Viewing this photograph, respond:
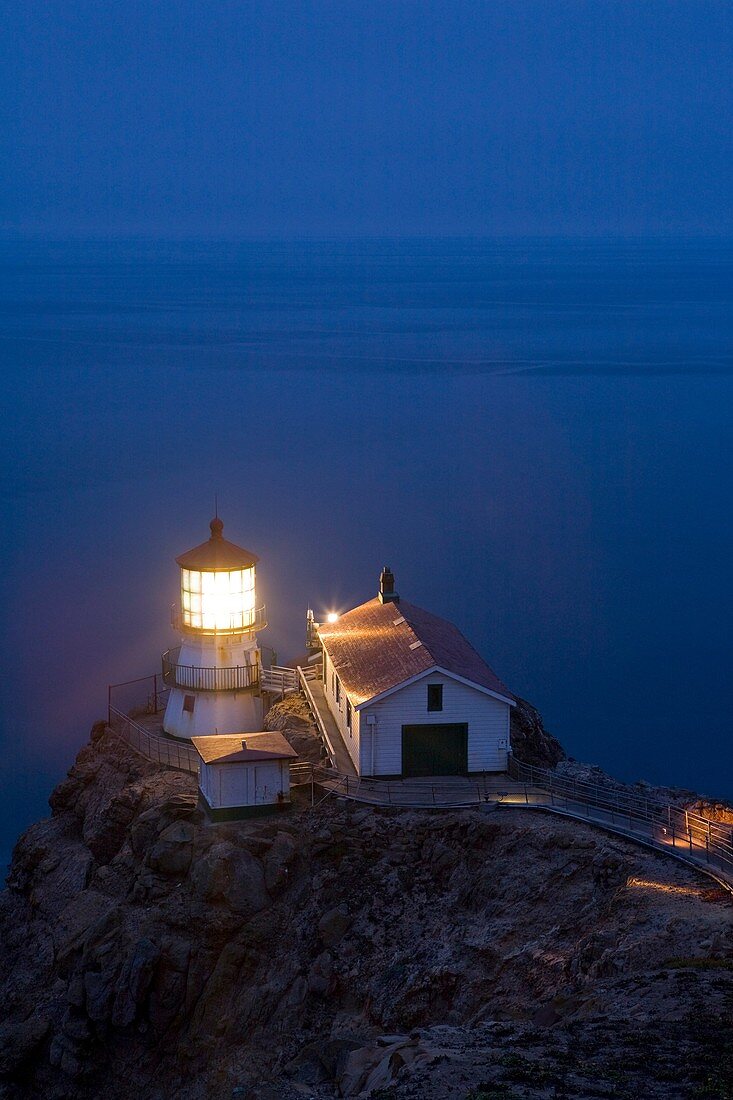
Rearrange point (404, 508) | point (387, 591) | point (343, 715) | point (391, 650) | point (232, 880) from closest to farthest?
point (232, 880) → point (391, 650) → point (343, 715) → point (387, 591) → point (404, 508)

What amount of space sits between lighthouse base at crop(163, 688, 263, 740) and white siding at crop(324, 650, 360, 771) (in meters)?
1.37

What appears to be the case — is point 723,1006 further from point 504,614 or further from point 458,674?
point 504,614

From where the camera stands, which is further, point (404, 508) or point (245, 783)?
point (404, 508)

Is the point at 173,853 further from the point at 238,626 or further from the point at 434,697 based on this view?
the point at 238,626

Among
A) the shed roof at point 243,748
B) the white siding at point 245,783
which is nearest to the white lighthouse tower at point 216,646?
the shed roof at point 243,748

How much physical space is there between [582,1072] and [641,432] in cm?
8628

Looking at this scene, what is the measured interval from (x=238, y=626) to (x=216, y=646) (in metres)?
0.54

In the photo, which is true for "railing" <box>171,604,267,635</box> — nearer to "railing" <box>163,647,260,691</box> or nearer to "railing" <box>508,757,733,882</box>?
"railing" <box>163,647,260,691</box>

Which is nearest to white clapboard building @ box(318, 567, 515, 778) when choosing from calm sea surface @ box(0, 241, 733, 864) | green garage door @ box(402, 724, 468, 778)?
green garage door @ box(402, 724, 468, 778)

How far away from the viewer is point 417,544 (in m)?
64.6

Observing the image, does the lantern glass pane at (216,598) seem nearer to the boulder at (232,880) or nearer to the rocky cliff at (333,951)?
the rocky cliff at (333,951)

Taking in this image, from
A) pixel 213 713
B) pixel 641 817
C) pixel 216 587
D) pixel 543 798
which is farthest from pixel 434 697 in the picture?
pixel 213 713

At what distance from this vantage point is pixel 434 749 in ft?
74.1

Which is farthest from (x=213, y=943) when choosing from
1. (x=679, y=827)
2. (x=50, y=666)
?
(x=50, y=666)
